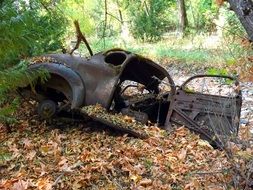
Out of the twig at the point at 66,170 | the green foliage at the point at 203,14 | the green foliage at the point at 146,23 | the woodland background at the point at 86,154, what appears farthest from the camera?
the green foliage at the point at 146,23

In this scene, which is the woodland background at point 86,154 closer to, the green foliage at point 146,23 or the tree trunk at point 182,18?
the green foliage at point 146,23

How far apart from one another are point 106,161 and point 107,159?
4.3 inches

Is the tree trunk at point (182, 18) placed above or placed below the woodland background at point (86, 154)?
above

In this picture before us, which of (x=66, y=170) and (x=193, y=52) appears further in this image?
(x=193, y=52)

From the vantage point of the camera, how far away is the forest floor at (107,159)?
5.00 metres

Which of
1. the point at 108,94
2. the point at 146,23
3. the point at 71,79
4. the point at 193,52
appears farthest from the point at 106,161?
the point at 146,23

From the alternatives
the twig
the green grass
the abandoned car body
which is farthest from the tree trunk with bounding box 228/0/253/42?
the green grass

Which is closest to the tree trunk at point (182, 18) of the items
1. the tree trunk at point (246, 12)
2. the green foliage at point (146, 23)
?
the green foliage at point (146, 23)

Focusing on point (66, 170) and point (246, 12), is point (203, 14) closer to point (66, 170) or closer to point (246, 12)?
point (246, 12)

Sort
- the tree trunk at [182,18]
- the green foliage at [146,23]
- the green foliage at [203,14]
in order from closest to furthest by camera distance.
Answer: the green foliage at [203,14] → the tree trunk at [182,18] → the green foliage at [146,23]

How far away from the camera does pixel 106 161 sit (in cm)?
567

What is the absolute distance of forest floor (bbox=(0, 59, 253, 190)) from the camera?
500 cm

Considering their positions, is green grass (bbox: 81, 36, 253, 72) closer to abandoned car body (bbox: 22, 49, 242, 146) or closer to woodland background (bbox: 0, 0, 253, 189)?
abandoned car body (bbox: 22, 49, 242, 146)

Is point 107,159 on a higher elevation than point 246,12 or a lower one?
lower
